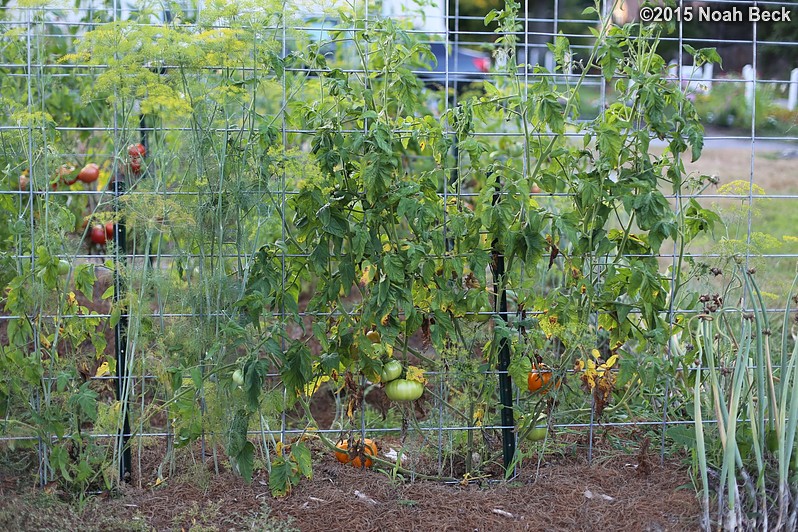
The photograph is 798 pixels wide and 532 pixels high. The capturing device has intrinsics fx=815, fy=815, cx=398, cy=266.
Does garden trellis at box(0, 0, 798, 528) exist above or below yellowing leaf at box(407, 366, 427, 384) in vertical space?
above

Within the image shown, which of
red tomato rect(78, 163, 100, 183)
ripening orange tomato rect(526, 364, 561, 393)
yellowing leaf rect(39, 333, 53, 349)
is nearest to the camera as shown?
yellowing leaf rect(39, 333, 53, 349)

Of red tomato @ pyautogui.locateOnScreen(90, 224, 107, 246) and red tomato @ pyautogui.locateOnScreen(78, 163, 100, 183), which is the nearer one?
red tomato @ pyautogui.locateOnScreen(78, 163, 100, 183)

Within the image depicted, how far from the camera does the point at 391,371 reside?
126 inches

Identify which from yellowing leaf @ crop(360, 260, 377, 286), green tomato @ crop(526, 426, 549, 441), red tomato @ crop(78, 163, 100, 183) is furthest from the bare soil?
red tomato @ crop(78, 163, 100, 183)

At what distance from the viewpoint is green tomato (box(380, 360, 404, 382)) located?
10.5 feet

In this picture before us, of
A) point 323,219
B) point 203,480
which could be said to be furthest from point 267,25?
point 203,480

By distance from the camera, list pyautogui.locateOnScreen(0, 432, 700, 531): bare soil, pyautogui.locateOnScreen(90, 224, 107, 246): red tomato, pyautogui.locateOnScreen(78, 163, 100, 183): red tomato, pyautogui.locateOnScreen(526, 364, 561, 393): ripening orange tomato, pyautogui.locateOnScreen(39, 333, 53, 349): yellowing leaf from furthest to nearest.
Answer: pyautogui.locateOnScreen(90, 224, 107, 246): red tomato, pyautogui.locateOnScreen(78, 163, 100, 183): red tomato, pyautogui.locateOnScreen(526, 364, 561, 393): ripening orange tomato, pyautogui.locateOnScreen(39, 333, 53, 349): yellowing leaf, pyautogui.locateOnScreen(0, 432, 700, 531): bare soil

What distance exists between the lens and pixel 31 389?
3.23m

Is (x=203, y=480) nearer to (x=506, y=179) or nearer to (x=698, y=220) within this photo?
(x=506, y=179)

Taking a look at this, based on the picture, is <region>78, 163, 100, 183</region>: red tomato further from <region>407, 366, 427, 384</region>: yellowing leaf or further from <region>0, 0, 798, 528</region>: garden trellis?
<region>407, 366, 427, 384</region>: yellowing leaf

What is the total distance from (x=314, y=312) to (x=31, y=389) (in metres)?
1.16

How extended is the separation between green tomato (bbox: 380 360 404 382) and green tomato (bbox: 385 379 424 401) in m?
0.03

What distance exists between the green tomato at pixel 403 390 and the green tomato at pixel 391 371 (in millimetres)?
26

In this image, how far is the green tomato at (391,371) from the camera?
3.20 m
